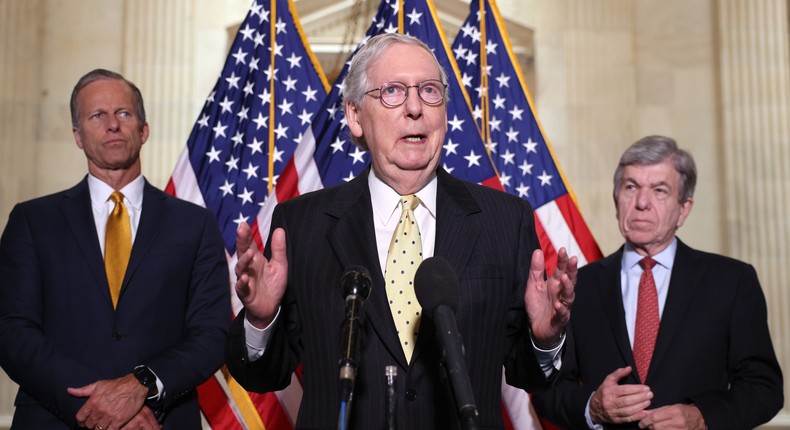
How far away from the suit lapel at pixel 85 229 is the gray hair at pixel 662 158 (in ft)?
6.62

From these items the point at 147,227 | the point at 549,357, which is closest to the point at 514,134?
the point at 147,227

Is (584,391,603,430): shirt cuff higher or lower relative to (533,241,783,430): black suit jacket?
lower

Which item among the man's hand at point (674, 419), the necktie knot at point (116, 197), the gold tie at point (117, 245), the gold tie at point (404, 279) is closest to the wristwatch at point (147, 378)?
the gold tie at point (117, 245)

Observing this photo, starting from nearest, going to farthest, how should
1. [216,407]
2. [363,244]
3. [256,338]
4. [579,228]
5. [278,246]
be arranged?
[278,246]
[256,338]
[363,244]
[216,407]
[579,228]

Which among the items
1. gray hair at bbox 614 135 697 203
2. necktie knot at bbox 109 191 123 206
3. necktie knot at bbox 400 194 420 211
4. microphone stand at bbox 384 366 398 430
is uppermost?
gray hair at bbox 614 135 697 203

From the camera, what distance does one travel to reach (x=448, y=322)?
1.87 meters

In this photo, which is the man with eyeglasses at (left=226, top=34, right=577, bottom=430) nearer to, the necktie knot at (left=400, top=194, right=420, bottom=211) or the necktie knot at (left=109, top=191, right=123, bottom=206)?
the necktie knot at (left=400, top=194, right=420, bottom=211)

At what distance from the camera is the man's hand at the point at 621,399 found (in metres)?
3.39

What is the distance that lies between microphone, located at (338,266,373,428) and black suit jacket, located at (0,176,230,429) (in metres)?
1.51

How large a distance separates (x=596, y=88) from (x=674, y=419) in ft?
16.0

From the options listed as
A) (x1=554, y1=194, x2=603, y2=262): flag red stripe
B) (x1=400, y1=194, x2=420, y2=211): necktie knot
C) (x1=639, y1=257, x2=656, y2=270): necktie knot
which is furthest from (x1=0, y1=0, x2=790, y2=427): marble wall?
(x1=400, y1=194, x2=420, y2=211): necktie knot

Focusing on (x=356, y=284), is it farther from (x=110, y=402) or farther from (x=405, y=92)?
(x=110, y=402)

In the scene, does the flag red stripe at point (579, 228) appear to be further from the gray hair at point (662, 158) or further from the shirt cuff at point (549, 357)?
the shirt cuff at point (549, 357)

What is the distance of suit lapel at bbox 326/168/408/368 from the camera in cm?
243
